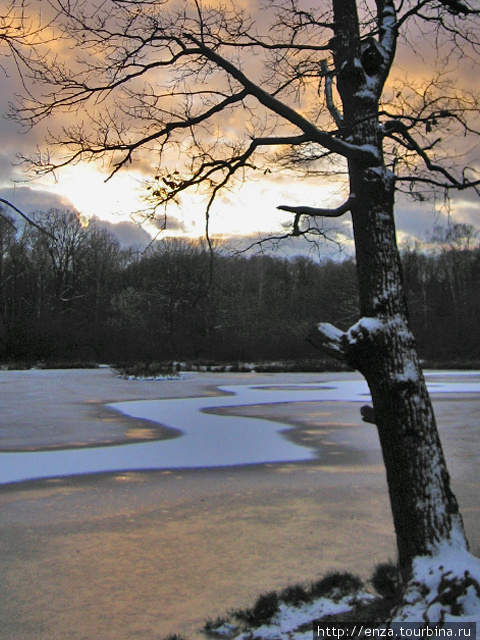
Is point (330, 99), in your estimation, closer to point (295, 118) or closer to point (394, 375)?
point (295, 118)

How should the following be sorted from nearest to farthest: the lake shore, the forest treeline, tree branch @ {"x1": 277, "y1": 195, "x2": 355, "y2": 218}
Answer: tree branch @ {"x1": 277, "y1": 195, "x2": 355, "y2": 218} < the lake shore < the forest treeline

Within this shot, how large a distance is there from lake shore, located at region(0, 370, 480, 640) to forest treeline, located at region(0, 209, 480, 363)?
92.5 ft

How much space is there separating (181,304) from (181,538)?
4242cm

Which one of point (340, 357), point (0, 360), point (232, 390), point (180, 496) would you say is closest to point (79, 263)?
point (0, 360)

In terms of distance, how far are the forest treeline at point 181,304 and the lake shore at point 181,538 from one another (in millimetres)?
28198

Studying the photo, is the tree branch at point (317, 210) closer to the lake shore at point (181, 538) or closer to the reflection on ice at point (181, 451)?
the lake shore at point (181, 538)

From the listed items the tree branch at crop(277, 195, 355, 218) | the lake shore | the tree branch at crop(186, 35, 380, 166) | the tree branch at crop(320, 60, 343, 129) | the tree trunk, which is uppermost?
the tree branch at crop(320, 60, 343, 129)

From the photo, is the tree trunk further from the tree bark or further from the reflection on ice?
the reflection on ice

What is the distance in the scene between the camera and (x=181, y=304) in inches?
1875

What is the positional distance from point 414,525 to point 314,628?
0.84 metres

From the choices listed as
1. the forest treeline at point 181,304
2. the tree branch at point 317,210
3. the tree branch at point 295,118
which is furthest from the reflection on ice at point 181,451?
the forest treeline at point 181,304

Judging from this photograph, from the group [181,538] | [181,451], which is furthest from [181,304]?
[181,538]

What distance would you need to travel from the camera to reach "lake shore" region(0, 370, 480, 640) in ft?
13.3

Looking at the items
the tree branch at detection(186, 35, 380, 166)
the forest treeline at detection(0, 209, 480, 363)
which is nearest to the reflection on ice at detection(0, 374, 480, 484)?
the tree branch at detection(186, 35, 380, 166)
